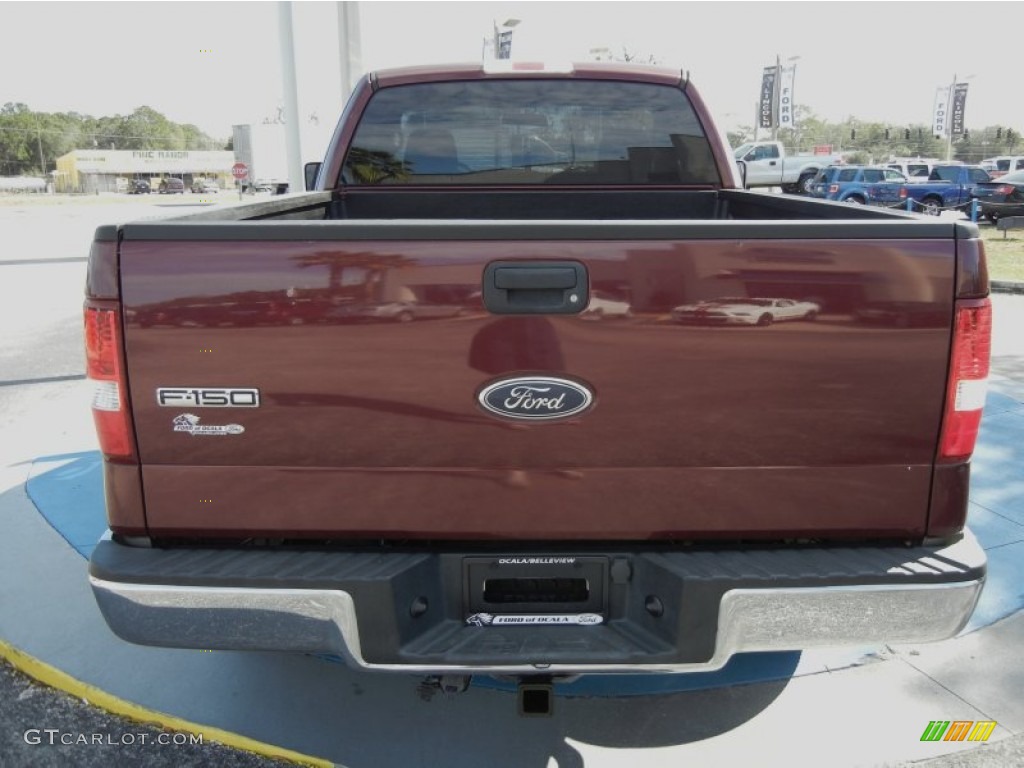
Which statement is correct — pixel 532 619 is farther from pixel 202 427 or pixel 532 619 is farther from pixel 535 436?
pixel 202 427

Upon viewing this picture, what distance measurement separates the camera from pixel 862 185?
26.1 m

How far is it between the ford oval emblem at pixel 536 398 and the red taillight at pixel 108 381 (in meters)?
0.89

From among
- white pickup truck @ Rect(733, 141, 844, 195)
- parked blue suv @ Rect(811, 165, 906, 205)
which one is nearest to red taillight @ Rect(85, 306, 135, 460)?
parked blue suv @ Rect(811, 165, 906, 205)

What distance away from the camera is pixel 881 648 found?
11.0 ft

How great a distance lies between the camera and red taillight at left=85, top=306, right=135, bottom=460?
2.02 meters

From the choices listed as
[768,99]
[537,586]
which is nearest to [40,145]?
[768,99]

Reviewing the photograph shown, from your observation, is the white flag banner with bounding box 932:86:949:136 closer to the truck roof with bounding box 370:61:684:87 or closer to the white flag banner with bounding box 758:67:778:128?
the white flag banner with bounding box 758:67:778:128

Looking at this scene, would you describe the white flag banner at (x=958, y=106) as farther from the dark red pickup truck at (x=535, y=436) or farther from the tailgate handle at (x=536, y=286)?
the tailgate handle at (x=536, y=286)

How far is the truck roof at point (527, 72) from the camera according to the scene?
393 cm

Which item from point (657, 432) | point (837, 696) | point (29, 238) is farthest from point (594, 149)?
point (29, 238)

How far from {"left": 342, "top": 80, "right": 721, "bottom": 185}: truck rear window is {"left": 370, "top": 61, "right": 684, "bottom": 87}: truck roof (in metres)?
0.03

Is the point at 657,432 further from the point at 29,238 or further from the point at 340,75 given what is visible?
the point at 29,238

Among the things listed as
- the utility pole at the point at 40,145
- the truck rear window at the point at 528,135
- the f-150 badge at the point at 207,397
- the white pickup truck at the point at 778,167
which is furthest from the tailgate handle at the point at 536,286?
the utility pole at the point at 40,145

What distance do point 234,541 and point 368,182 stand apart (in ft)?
7.62
